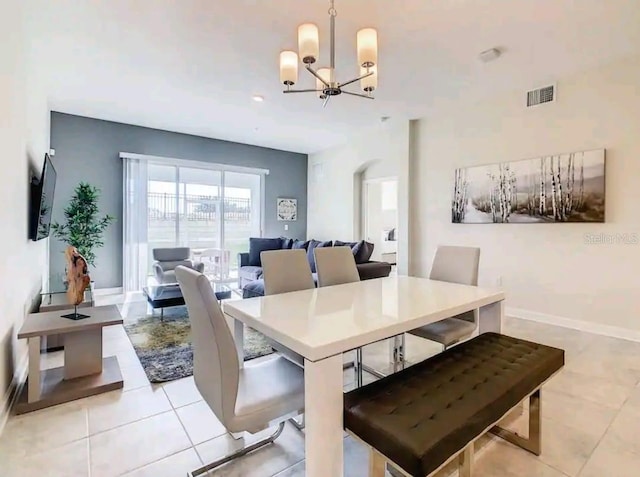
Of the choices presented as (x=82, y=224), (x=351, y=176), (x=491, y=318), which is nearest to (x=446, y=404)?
(x=491, y=318)

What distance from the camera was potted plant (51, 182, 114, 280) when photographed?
16.4ft

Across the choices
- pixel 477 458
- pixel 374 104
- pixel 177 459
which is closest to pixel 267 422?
pixel 177 459

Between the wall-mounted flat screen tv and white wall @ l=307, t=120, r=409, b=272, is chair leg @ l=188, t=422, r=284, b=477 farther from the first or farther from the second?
white wall @ l=307, t=120, r=409, b=272

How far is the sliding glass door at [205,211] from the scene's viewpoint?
20.2 ft

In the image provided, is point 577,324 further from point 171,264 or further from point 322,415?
point 171,264

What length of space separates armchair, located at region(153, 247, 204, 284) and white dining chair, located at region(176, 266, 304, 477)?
3.61 metres

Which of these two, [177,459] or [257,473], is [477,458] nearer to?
[257,473]

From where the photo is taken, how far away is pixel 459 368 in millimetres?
1604

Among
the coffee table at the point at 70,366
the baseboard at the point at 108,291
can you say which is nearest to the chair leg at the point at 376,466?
the coffee table at the point at 70,366

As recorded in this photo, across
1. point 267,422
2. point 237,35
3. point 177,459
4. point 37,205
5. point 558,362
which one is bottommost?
point 177,459

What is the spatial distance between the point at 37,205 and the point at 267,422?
3.08 metres

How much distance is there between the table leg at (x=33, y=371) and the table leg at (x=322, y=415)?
1984mm

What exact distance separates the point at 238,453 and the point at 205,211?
221 inches

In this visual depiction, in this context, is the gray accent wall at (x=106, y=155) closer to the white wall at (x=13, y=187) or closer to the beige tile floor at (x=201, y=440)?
the white wall at (x=13, y=187)
